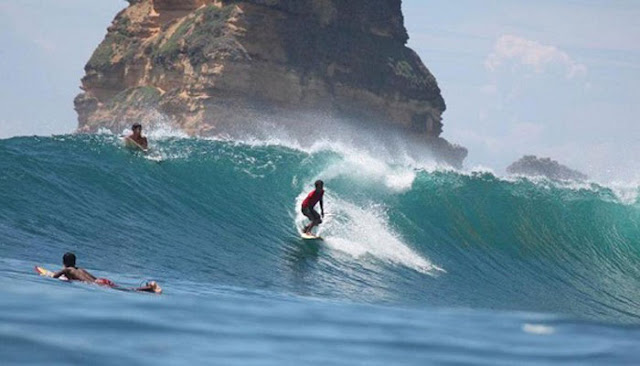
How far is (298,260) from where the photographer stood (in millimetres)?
17891

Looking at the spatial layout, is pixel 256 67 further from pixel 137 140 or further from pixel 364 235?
pixel 364 235

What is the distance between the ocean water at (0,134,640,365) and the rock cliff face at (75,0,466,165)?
34661 mm

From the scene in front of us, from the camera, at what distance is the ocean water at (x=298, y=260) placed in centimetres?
880

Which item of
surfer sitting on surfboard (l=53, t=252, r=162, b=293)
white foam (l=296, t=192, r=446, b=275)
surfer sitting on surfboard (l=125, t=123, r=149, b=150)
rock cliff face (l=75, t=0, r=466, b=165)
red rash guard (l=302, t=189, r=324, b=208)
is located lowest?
surfer sitting on surfboard (l=53, t=252, r=162, b=293)

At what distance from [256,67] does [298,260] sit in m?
46.4

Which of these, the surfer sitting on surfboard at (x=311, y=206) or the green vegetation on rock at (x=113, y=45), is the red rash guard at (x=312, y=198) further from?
the green vegetation on rock at (x=113, y=45)

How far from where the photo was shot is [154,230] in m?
18.3

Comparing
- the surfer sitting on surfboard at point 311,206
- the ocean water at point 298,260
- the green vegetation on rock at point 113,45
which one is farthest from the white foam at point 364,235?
the green vegetation on rock at point 113,45

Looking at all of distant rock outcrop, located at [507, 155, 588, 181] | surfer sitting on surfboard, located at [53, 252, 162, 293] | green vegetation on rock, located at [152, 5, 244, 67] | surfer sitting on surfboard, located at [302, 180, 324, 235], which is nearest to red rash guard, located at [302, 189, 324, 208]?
surfer sitting on surfboard, located at [302, 180, 324, 235]

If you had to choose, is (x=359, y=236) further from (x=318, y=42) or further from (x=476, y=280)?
(x=318, y=42)

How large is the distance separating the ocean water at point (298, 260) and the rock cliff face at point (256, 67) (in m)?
34.7

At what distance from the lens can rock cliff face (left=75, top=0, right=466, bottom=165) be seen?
2470 inches

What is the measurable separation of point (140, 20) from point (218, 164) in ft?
166

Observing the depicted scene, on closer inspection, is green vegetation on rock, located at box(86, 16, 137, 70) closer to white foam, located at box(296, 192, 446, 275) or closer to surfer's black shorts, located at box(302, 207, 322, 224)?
white foam, located at box(296, 192, 446, 275)
